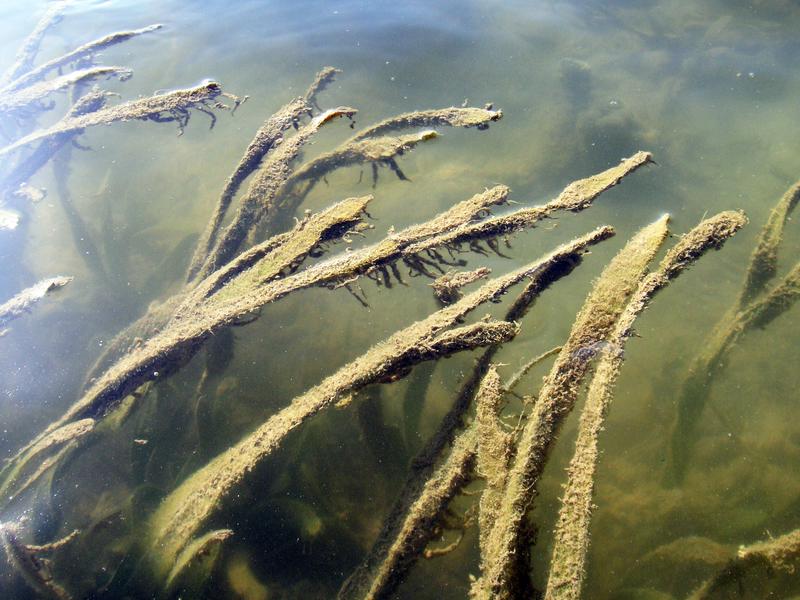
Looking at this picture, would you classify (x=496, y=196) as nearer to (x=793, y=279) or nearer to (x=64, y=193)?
(x=793, y=279)

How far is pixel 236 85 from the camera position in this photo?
538cm

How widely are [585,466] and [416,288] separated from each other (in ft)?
7.29

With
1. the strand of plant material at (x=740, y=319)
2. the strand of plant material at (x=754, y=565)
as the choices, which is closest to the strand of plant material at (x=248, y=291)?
the strand of plant material at (x=740, y=319)

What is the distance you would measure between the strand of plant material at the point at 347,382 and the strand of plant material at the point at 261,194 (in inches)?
62.1

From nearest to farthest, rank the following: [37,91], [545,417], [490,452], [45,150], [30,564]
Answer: [545,417]
[490,452]
[30,564]
[45,150]
[37,91]

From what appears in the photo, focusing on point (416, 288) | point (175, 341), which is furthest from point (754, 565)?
point (175, 341)

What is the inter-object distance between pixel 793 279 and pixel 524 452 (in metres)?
2.67

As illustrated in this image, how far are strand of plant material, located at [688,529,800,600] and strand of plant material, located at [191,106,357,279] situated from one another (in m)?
3.55

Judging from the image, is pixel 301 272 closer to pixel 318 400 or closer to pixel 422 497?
pixel 318 400

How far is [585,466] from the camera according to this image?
1604mm

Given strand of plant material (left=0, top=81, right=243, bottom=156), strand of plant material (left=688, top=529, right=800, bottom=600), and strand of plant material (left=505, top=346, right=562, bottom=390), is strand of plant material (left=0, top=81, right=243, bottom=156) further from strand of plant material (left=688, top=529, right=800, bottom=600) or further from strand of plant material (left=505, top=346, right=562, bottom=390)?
strand of plant material (left=688, top=529, right=800, bottom=600)

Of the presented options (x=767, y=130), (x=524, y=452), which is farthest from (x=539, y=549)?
(x=767, y=130)

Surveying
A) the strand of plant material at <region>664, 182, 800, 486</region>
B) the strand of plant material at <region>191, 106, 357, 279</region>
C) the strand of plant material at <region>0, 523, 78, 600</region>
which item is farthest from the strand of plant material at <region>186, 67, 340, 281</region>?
the strand of plant material at <region>664, 182, 800, 486</region>

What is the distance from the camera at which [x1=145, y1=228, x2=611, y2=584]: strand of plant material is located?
2.17 metres
